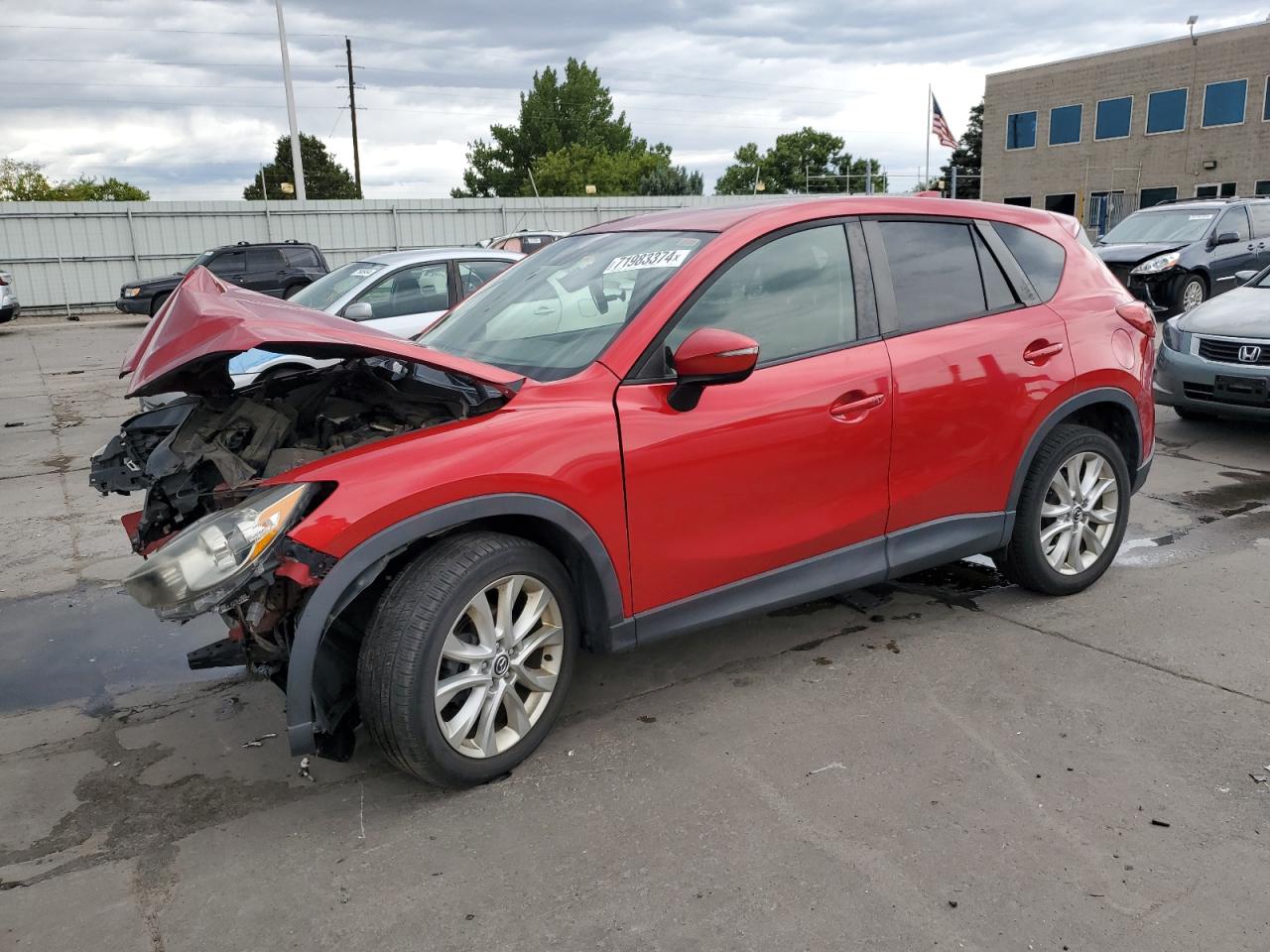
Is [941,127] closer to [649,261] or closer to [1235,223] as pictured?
[1235,223]

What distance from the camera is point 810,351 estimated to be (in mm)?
3652

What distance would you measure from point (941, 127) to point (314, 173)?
2514 inches

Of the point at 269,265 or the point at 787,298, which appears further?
the point at 269,265

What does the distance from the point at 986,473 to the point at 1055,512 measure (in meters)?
0.54

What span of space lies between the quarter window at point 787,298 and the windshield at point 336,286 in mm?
6382

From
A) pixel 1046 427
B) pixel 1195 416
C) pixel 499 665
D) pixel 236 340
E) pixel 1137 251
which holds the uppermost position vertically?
pixel 1137 251

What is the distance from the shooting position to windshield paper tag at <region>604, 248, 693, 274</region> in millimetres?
3586

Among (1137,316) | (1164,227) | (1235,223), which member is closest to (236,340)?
(1137,316)

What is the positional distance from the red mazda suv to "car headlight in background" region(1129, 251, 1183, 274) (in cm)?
1119

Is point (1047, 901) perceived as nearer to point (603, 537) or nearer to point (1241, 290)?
point (603, 537)

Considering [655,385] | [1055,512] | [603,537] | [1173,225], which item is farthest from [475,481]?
[1173,225]

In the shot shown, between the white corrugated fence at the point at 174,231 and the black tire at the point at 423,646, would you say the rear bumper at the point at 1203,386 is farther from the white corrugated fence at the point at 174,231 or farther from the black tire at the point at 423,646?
the white corrugated fence at the point at 174,231

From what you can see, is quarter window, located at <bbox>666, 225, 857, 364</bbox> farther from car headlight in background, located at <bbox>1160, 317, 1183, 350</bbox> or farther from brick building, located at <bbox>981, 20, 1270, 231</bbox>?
brick building, located at <bbox>981, 20, 1270, 231</bbox>

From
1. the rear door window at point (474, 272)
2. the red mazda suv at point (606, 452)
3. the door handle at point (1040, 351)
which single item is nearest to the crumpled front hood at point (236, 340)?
the red mazda suv at point (606, 452)
